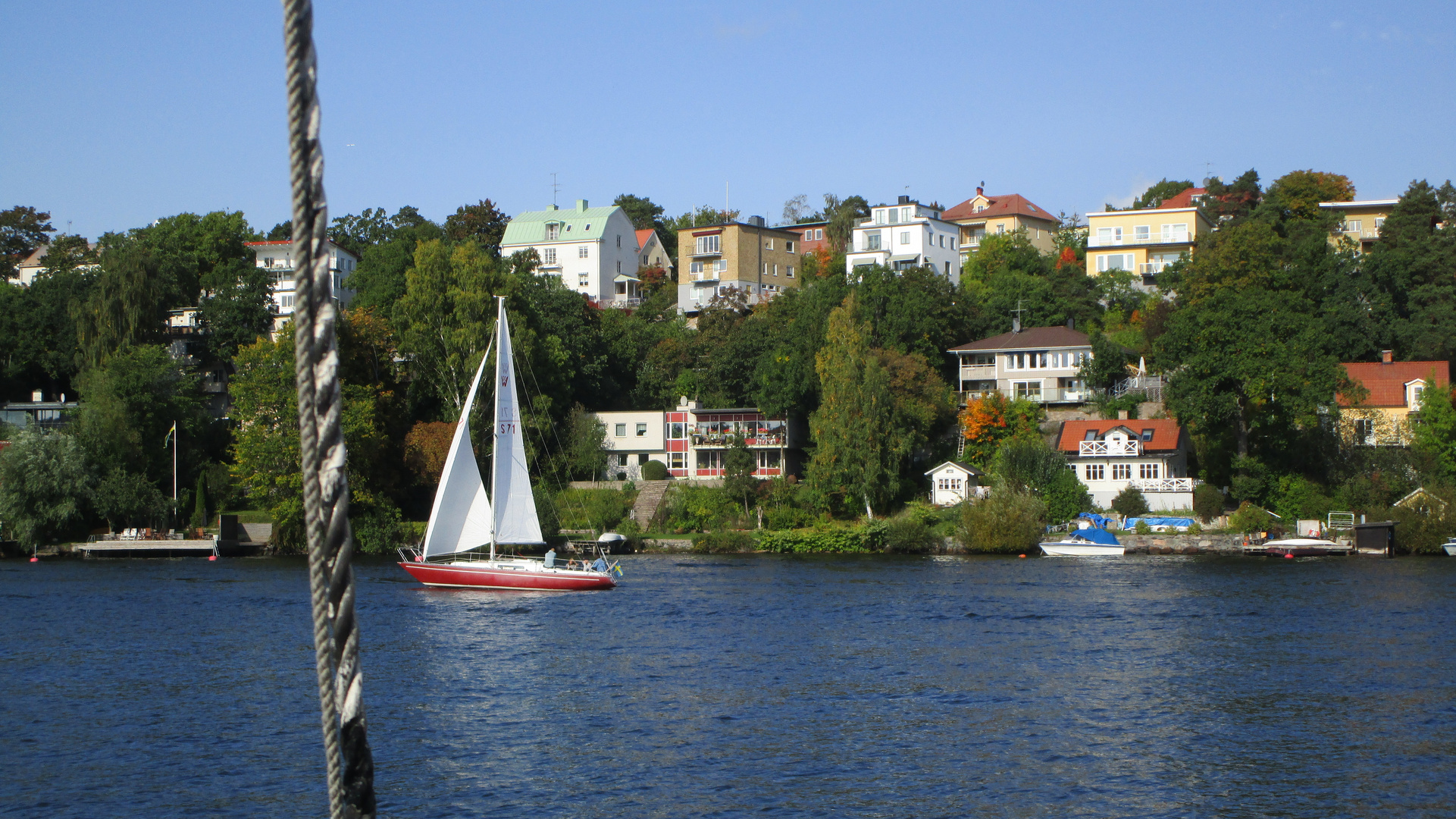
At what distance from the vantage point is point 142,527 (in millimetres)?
62438

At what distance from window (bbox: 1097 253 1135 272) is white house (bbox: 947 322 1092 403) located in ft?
57.1

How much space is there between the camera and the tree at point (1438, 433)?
60.5m

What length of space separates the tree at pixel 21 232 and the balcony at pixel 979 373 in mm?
83179

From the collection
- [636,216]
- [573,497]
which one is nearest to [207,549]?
[573,497]

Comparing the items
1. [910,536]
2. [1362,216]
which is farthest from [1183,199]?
[910,536]

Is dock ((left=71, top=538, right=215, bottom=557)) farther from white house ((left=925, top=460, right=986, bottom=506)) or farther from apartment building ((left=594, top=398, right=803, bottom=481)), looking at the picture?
white house ((left=925, top=460, right=986, bottom=506))

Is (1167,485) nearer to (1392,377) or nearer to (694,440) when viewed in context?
(1392,377)

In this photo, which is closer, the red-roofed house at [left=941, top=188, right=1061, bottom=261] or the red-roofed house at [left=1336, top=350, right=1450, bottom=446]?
the red-roofed house at [left=1336, top=350, right=1450, bottom=446]

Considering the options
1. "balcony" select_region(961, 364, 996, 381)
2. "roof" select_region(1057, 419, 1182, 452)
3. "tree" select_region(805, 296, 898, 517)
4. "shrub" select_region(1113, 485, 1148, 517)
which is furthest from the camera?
"balcony" select_region(961, 364, 996, 381)

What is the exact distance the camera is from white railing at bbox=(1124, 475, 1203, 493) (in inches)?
2464

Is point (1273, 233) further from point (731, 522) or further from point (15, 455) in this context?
point (15, 455)

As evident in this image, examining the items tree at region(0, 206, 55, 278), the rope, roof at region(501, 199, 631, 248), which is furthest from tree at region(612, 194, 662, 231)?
the rope

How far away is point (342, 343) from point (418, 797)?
165 ft

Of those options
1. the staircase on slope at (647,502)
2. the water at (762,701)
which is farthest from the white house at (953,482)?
the water at (762,701)
